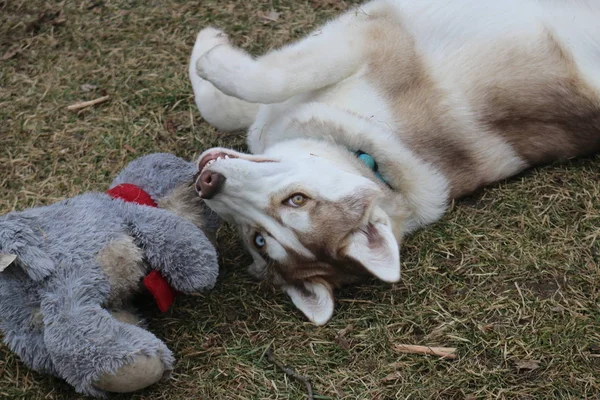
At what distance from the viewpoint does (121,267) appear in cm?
334

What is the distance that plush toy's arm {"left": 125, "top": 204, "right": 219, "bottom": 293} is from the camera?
3.41 m

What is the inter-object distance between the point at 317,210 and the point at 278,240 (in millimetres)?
240

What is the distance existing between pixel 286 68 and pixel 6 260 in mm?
1720

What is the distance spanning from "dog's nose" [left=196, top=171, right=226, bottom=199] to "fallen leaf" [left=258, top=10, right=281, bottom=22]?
2.46 metres

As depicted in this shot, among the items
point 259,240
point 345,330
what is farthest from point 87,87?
point 345,330

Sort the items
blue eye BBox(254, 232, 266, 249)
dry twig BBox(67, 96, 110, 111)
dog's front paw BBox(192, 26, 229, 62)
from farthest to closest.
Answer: dry twig BBox(67, 96, 110, 111) < dog's front paw BBox(192, 26, 229, 62) < blue eye BBox(254, 232, 266, 249)

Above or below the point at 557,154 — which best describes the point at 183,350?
below

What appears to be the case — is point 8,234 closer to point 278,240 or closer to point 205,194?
point 205,194

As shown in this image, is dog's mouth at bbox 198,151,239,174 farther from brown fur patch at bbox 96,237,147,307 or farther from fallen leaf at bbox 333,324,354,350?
fallen leaf at bbox 333,324,354,350

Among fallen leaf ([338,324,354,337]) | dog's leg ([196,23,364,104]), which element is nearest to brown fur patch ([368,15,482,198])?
dog's leg ([196,23,364,104])

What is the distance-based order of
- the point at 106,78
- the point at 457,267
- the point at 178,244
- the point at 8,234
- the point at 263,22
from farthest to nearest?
the point at 263,22 → the point at 106,78 → the point at 457,267 → the point at 178,244 → the point at 8,234

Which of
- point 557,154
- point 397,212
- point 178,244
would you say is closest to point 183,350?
point 178,244

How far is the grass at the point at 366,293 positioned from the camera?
3.41 meters

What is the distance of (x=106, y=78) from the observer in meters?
5.37
